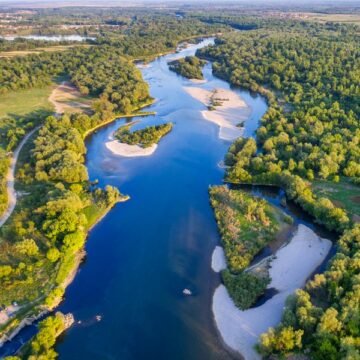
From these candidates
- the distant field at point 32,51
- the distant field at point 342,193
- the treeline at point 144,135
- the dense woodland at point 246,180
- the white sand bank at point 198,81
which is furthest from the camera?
the distant field at point 32,51

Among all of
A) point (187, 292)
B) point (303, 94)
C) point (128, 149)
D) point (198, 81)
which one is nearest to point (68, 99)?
point (128, 149)

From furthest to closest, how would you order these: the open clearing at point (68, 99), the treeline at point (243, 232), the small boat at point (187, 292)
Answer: the open clearing at point (68, 99) → the small boat at point (187, 292) → the treeline at point (243, 232)

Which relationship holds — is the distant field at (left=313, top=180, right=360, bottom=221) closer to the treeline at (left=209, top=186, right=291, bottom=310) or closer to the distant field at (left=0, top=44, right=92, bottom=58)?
the treeline at (left=209, top=186, right=291, bottom=310)

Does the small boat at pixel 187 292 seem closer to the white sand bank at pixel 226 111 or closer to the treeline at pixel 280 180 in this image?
the treeline at pixel 280 180

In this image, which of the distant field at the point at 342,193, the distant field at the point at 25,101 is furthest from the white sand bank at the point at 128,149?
the distant field at the point at 342,193

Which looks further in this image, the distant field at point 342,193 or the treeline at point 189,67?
the treeline at point 189,67

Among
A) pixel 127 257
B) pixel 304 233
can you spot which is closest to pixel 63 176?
pixel 127 257

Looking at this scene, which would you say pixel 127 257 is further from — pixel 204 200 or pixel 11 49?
pixel 11 49
